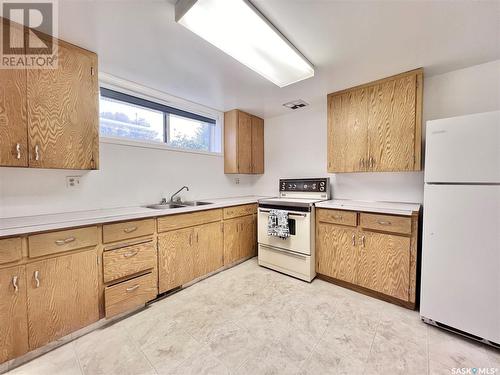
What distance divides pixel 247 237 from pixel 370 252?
1.57 meters

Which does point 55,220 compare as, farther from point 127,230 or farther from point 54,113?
point 54,113

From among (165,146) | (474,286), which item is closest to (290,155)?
(165,146)

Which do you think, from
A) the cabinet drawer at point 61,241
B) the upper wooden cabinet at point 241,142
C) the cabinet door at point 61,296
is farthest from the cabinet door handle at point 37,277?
the upper wooden cabinet at point 241,142

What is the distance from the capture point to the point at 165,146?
2658mm

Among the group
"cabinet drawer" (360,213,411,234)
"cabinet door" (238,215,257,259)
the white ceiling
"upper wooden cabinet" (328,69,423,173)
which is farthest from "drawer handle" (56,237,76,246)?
"upper wooden cabinet" (328,69,423,173)

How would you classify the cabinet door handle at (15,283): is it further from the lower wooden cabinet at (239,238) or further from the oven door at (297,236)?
the oven door at (297,236)

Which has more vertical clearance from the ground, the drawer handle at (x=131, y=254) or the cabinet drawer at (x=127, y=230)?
the cabinet drawer at (x=127, y=230)

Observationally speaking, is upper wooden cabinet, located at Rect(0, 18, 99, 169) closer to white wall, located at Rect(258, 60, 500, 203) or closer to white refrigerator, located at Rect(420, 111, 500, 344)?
white wall, located at Rect(258, 60, 500, 203)

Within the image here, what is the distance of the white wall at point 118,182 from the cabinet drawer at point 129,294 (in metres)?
0.85

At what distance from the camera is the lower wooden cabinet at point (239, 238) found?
2.76m

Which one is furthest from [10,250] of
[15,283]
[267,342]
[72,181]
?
[267,342]

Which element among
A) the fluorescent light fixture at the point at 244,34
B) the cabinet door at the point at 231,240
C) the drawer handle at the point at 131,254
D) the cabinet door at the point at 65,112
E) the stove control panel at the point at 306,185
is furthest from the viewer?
the stove control panel at the point at 306,185

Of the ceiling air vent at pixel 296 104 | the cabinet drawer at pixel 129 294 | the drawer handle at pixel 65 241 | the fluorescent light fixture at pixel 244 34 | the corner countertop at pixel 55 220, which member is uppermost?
the ceiling air vent at pixel 296 104

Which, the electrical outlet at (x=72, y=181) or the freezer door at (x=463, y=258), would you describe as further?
the electrical outlet at (x=72, y=181)
